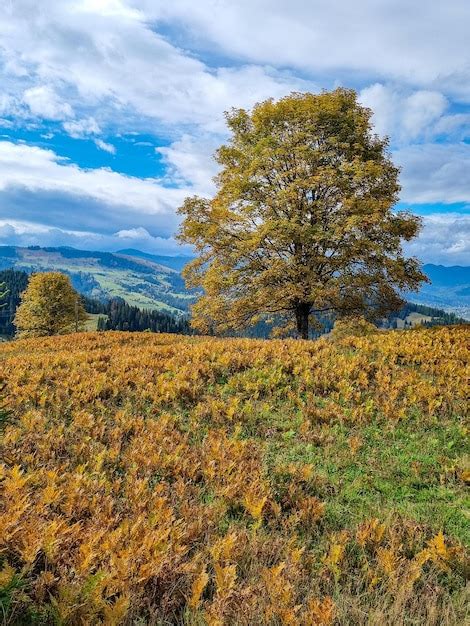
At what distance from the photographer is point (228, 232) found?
23.2 m

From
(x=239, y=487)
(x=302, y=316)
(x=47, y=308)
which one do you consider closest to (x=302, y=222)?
(x=302, y=316)

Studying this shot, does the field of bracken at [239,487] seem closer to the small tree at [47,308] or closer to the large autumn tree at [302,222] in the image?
the large autumn tree at [302,222]

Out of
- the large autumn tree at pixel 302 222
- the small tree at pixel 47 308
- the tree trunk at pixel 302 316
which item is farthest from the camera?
the small tree at pixel 47 308

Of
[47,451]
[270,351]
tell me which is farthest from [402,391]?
[47,451]

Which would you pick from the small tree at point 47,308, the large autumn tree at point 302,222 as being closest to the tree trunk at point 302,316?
the large autumn tree at point 302,222

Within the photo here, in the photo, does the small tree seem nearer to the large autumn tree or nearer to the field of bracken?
the large autumn tree

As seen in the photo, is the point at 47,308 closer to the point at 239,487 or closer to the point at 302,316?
the point at 302,316

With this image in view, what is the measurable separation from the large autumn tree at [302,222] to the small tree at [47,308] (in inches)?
1493

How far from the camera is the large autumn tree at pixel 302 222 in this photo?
20.4m

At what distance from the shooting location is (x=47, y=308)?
57.1m

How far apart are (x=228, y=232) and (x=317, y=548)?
19.3 metres

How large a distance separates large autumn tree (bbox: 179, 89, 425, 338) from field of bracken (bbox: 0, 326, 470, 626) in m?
7.72

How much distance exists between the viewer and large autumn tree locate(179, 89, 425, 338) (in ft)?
66.8

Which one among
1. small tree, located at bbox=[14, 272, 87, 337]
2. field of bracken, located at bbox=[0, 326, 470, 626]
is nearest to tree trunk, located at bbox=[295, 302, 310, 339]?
field of bracken, located at bbox=[0, 326, 470, 626]
